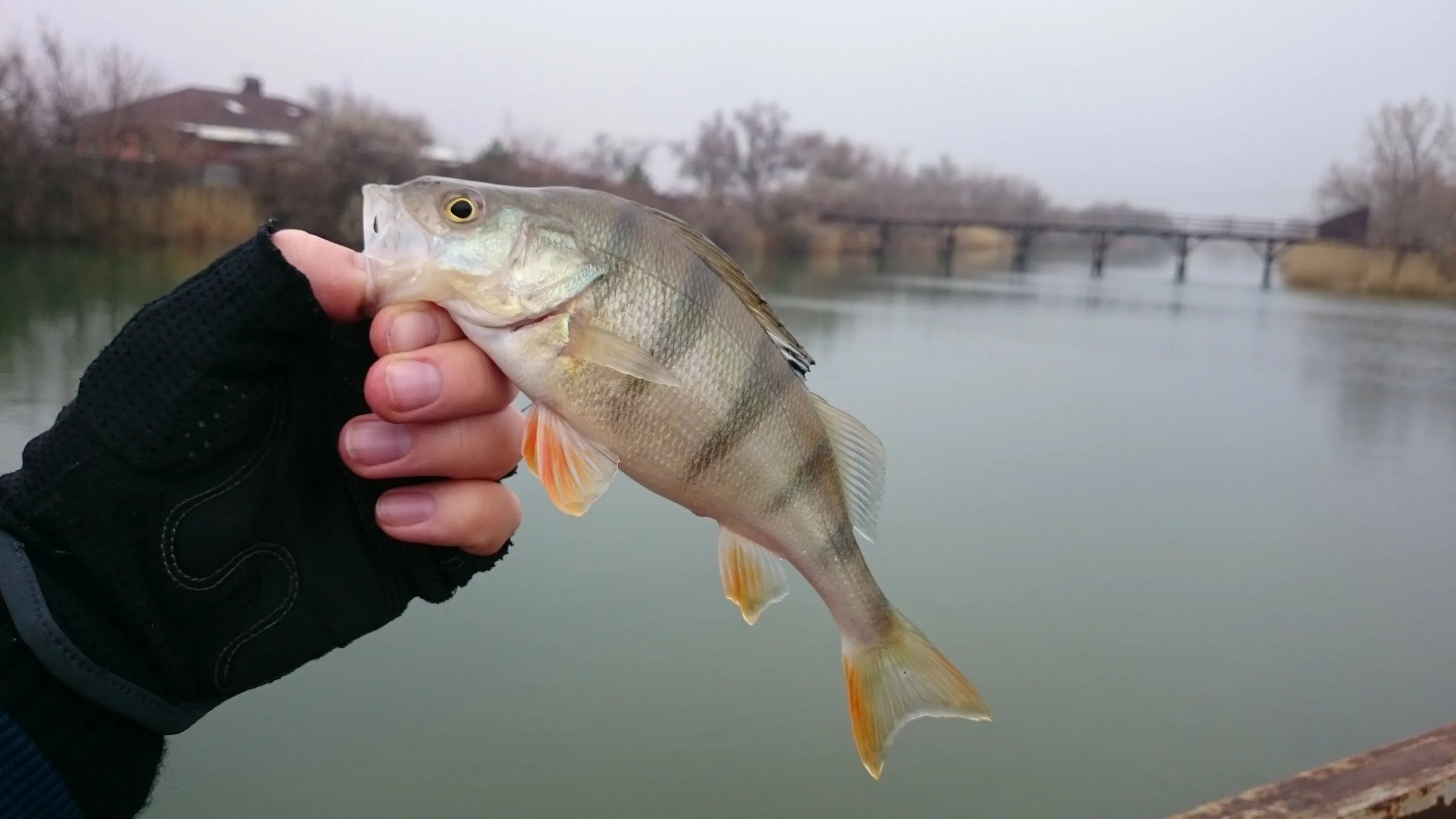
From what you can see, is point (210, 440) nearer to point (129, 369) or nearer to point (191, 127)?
point (129, 369)

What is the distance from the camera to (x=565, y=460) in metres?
1.48

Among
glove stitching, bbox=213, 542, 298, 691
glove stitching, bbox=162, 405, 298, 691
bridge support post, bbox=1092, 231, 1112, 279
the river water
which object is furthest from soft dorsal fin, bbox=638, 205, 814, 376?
bridge support post, bbox=1092, 231, 1112, 279

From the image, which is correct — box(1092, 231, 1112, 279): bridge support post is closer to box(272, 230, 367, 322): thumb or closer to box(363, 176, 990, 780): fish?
box(363, 176, 990, 780): fish

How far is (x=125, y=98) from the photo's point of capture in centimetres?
2733

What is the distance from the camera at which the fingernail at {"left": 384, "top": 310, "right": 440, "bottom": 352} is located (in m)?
1.46

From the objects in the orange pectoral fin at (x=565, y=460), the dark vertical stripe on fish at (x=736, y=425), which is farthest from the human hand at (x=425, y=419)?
the dark vertical stripe on fish at (x=736, y=425)

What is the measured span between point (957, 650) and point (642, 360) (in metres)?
4.50

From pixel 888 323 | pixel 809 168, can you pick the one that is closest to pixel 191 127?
pixel 888 323

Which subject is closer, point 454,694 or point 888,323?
point 454,694

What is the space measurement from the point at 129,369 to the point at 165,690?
1.76 ft

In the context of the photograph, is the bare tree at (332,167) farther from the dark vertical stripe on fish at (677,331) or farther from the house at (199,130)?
the dark vertical stripe on fish at (677,331)

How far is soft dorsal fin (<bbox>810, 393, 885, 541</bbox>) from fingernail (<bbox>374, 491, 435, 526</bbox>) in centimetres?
69

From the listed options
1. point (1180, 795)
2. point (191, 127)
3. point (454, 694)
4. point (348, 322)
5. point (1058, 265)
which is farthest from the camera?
point (1058, 265)

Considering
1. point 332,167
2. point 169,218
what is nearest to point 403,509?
point 332,167
